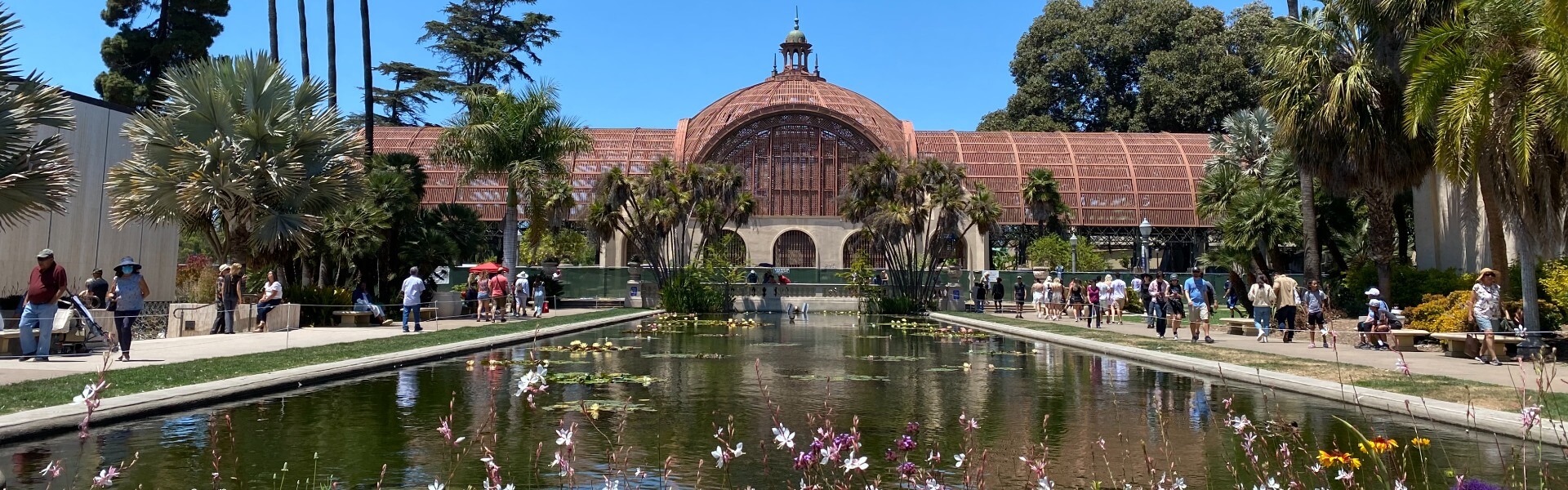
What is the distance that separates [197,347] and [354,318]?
825 cm

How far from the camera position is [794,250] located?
181ft

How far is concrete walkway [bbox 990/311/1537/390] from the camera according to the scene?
1273 cm

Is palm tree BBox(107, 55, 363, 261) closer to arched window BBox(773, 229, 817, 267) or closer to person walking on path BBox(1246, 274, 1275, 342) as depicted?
person walking on path BBox(1246, 274, 1275, 342)

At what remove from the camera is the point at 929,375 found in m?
13.1

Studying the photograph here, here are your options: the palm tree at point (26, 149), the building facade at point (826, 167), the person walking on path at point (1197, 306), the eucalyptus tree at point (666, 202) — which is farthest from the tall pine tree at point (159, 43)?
the person walking on path at point (1197, 306)

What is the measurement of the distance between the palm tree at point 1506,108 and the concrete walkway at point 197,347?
17712 mm

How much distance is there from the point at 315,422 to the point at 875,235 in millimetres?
27609

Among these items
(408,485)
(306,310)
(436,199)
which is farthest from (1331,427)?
(436,199)

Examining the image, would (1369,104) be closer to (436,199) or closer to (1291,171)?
(1291,171)

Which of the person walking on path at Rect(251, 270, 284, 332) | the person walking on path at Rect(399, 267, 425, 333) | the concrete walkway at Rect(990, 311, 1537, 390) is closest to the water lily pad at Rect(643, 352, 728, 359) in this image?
the person walking on path at Rect(399, 267, 425, 333)

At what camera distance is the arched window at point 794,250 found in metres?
55.1

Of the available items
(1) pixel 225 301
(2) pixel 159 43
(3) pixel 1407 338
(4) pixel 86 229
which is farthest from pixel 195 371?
(2) pixel 159 43

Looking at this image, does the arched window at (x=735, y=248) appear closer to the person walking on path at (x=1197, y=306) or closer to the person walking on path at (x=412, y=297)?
the person walking on path at (x=412, y=297)

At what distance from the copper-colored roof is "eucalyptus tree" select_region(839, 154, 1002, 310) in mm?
18568
